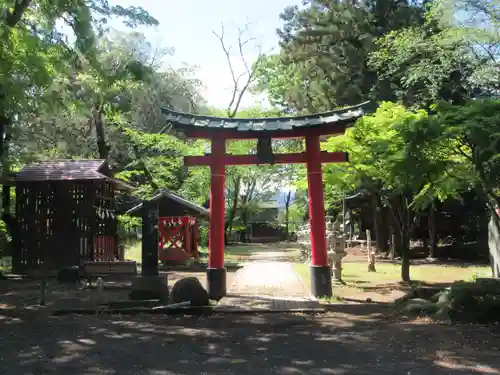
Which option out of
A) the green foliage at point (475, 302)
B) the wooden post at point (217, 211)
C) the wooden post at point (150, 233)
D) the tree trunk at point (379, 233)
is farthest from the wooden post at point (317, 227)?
the tree trunk at point (379, 233)

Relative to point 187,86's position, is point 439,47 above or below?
below

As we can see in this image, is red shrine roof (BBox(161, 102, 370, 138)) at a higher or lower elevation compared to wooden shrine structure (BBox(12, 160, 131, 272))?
higher

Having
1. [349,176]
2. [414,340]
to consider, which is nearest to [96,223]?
[349,176]

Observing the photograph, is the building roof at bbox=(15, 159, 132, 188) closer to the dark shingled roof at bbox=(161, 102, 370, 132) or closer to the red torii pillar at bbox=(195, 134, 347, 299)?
the dark shingled roof at bbox=(161, 102, 370, 132)

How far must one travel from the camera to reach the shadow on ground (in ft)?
19.0

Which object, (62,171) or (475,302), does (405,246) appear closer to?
(475,302)

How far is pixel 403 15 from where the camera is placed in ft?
73.8

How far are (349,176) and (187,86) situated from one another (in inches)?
865

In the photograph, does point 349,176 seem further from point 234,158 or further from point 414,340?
point 414,340

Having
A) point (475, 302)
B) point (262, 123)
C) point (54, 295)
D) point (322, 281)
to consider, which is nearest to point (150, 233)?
point (54, 295)

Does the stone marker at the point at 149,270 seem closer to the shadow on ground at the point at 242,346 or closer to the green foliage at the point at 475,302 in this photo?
the shadow on ground at the point at 242,346

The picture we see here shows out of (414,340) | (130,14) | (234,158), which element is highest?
(130,14)

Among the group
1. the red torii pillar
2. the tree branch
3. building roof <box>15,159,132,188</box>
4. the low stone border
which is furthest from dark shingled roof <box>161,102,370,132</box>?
building roof <box>15,159,132,188</box>

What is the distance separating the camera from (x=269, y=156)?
41.0 ft
